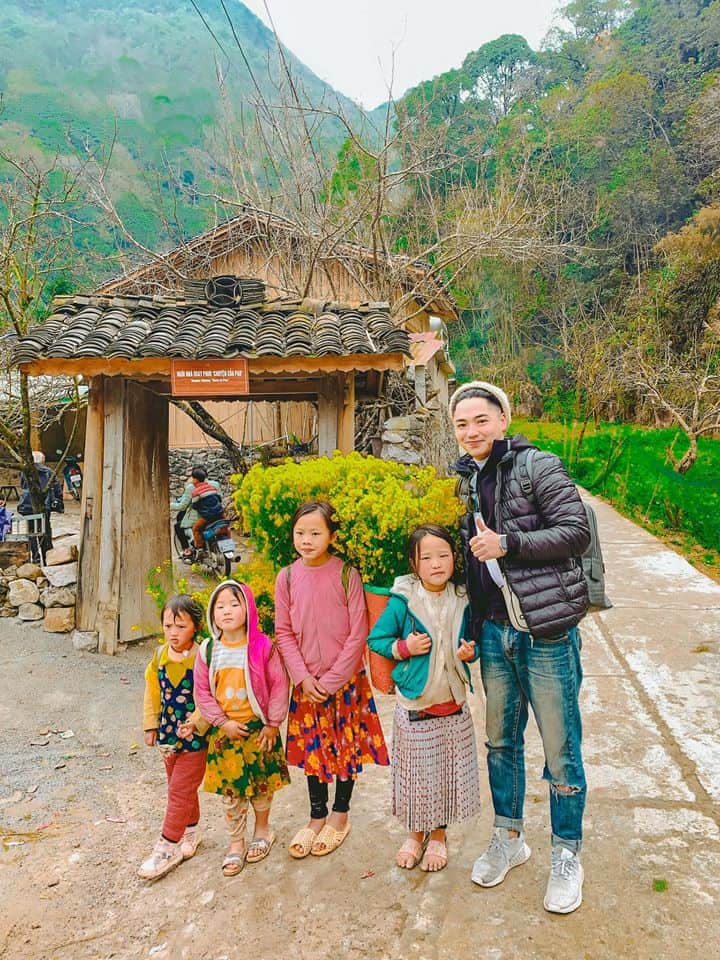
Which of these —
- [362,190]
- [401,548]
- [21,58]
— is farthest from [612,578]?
[21,58]

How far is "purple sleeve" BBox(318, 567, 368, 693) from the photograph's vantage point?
2.72m

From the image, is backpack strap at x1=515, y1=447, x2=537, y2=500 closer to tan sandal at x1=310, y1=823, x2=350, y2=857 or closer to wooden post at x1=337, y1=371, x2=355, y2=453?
tan sandal at x1=310, y1=823, x2=350, y2=857

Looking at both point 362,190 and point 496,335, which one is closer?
point 362,190

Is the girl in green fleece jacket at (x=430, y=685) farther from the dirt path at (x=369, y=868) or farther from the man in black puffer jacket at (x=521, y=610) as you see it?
the dirt path at (x=369, y=868)

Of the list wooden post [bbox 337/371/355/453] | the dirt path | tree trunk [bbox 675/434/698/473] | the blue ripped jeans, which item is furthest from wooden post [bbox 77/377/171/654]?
tree trunk [bbox 675/434/698/473]

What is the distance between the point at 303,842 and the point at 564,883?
1069 millimetres

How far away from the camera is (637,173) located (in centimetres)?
2534

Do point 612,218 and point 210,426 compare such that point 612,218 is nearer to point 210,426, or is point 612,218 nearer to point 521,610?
point 210,426

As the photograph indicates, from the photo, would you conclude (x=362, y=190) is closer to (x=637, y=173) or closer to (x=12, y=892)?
(x=12, y=892)

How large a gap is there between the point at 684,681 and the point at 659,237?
24225mm

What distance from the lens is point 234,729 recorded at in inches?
105

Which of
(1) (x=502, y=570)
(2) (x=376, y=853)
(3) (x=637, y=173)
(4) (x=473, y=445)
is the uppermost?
(3) (x=637, y=173)

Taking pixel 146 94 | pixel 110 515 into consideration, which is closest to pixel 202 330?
pixel 110 515

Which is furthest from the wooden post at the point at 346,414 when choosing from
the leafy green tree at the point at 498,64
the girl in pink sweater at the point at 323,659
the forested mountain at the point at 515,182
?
the leafy green tree at the point at 498,64
